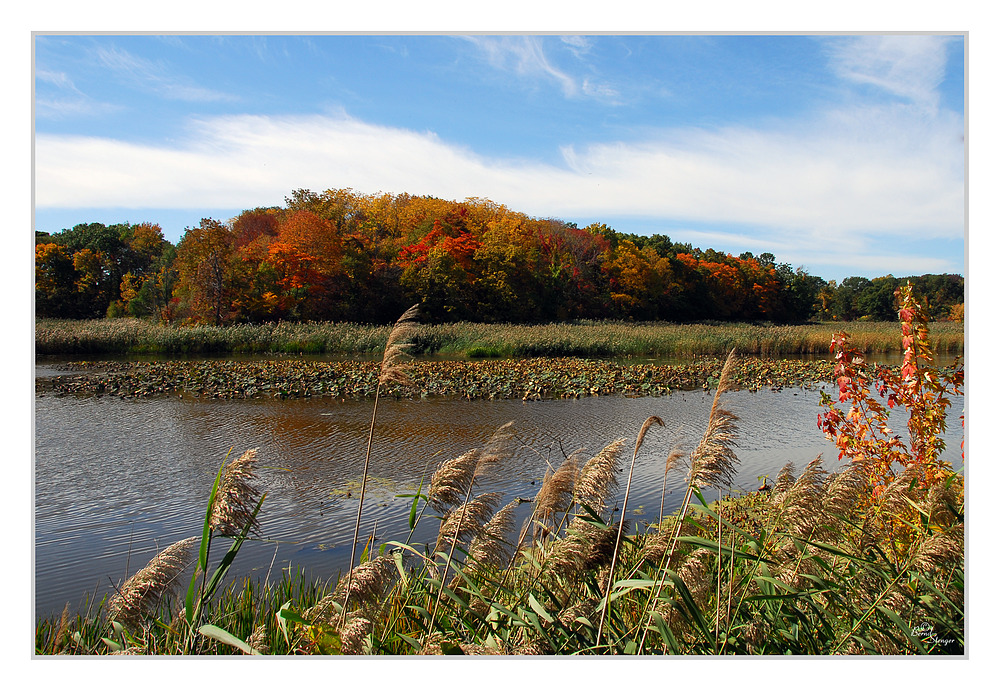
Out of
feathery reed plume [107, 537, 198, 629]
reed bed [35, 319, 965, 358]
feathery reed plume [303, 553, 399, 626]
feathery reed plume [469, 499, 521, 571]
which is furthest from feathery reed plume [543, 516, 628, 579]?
reed bed [35, 319, 965, 358]

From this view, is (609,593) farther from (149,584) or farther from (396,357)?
(149,584)

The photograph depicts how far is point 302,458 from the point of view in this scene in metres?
7.02

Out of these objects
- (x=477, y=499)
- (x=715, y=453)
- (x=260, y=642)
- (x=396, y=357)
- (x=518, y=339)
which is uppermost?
(x=518, y=339)

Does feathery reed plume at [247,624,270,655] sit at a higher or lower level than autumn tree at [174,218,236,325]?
lower

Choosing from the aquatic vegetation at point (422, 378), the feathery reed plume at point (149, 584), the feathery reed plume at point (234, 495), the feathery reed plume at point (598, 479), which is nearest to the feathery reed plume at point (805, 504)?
the feathery reed plume at point (598, 479)

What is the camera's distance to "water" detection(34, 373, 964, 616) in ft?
14.1

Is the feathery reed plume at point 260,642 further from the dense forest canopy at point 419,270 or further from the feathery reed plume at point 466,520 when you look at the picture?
the dense forest canopy at point 419,270

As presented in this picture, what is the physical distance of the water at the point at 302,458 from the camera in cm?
431

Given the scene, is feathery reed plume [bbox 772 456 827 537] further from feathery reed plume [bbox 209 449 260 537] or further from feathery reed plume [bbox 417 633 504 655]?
feathery reed plume [bbox 209 449 260 537]

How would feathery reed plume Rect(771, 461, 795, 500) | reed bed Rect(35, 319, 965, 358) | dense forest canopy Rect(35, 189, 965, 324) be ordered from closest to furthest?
1. feathery reed plume Rect(771, 461, 795, 500)
2. dense forest canopy Rect(35, 189, 965, 324)
3. reed bed Rect(35, 319, 965, 358)

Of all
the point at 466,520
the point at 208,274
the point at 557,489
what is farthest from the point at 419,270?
the point at 557,489

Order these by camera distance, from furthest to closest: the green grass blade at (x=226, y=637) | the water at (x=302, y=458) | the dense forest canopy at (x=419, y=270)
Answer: the dense forest canopy at (x=419, y=270), the water at (x=302, y=458), the green grass blade at (x=226, y=637)

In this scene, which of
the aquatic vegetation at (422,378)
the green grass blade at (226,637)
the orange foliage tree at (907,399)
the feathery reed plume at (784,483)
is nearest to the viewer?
the green grass blade at (226,637)

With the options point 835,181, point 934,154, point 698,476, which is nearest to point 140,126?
point 698,476
